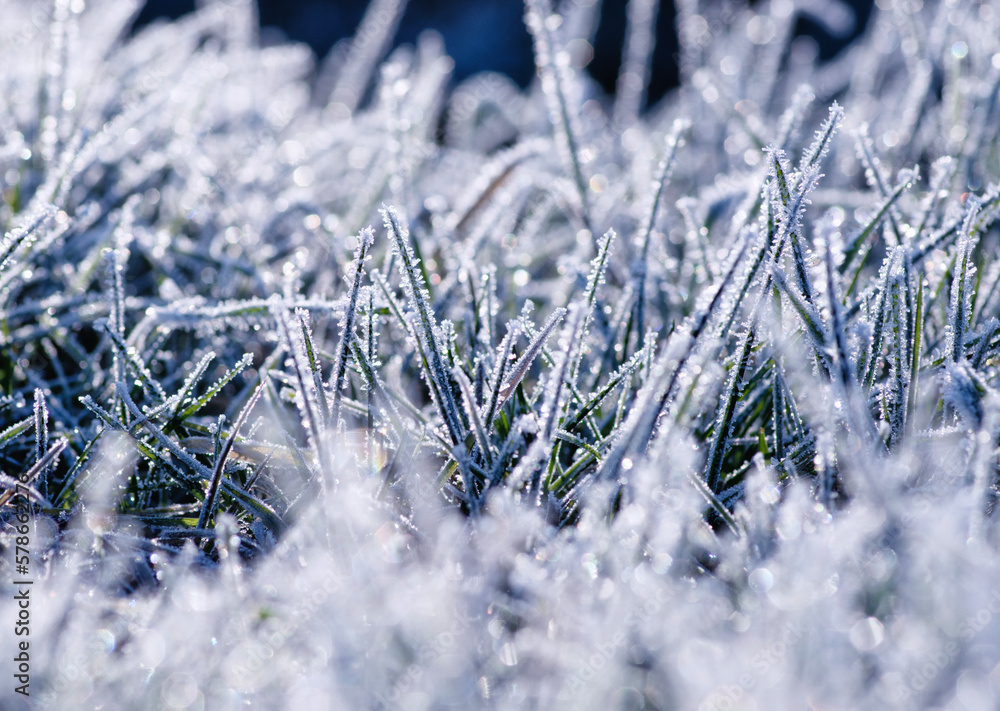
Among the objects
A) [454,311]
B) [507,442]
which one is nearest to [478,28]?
[454,311]

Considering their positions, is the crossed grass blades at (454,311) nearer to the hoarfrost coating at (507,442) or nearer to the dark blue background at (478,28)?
the hoarfrost coating at (507,442)

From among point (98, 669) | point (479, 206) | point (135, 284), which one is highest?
point (479, 206)

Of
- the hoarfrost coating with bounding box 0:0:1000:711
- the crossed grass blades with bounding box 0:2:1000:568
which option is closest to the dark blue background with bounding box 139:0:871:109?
the crossed grass blades with bounding box 0:2:1000:568

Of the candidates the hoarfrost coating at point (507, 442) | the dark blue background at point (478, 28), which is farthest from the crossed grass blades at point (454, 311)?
the dark blue background at point (478, 28)

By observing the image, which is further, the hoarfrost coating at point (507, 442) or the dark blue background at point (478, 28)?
the dark blue background at point (478, 28)

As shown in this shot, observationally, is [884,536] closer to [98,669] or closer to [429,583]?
[429,583]

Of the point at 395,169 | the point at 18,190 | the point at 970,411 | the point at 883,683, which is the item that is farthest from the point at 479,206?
the point at 883,683
